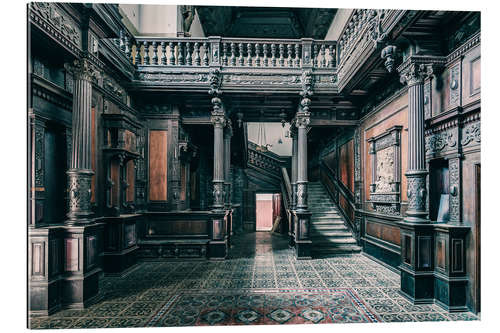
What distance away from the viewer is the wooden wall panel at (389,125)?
201 inches

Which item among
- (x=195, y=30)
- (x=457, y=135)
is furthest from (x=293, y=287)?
(x=195, y=30)

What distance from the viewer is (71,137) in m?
4.11

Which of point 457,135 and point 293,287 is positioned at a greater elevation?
point 457,135

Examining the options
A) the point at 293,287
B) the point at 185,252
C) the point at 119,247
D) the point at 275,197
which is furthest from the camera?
the point at 275,197

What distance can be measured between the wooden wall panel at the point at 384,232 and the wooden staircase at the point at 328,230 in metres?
0.67

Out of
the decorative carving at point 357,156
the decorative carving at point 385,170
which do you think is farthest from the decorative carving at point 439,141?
the decorative carving at point 357,156

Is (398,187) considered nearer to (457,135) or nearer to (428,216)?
(428,216)

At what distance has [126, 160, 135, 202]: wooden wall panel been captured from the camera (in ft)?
19.0

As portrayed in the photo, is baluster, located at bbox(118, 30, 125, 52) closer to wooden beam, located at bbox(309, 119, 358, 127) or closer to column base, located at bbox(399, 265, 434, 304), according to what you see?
wooden beam, located at bbox(309, 119, 358, 127)

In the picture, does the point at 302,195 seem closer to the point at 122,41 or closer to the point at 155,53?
the point at 155,53

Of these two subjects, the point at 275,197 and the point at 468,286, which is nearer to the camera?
the point at 468,286

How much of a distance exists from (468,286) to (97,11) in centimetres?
641

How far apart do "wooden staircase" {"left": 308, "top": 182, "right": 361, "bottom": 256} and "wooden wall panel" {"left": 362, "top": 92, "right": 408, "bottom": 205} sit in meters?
1.15

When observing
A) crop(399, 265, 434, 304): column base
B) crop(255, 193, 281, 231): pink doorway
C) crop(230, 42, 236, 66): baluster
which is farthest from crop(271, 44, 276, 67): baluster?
crop(255, 193, 281, 231): pink doorway
